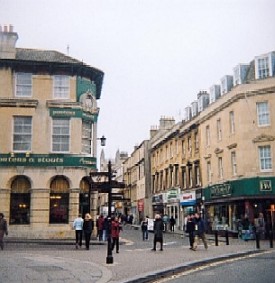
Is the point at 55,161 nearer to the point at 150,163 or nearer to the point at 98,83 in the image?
the point at 98,83

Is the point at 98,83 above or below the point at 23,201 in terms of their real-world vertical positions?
above

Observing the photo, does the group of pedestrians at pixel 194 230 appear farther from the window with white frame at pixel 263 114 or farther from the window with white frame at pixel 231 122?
the window with white frame at pixel 231 122

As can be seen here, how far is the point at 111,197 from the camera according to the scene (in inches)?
608

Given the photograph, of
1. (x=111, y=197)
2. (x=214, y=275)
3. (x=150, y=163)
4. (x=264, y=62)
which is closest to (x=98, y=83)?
(x=264, y=62)

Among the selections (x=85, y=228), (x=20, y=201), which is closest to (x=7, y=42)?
(x=20, y=201)

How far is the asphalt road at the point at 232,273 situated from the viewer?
11348 millimetres

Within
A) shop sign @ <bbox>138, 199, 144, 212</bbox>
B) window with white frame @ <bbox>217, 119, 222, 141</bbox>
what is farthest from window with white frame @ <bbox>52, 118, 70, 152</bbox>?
shop sign @ <bbox>138, 199, 144, 212</bbox>

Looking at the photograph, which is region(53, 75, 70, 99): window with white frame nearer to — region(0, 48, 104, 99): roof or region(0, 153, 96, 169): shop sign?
region(0, 48, 104, 99): roof

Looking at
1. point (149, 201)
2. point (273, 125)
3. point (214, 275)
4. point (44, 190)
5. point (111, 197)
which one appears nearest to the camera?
point (214, 275)

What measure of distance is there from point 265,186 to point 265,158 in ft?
6.63

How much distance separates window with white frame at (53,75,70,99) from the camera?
98.6 ft

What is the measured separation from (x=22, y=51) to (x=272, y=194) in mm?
20490

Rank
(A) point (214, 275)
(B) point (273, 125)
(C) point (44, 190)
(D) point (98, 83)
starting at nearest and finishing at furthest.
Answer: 1. (A) point (214, 275)
2. (C) point (44, 190)
3. (B) point (273, 125)
4. (D) point (98, 83)

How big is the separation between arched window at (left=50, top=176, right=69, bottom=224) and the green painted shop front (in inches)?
446
